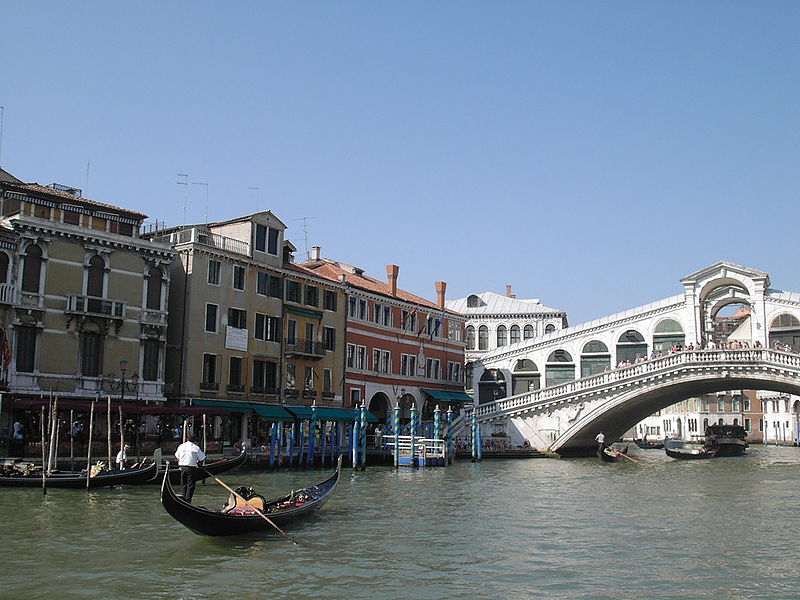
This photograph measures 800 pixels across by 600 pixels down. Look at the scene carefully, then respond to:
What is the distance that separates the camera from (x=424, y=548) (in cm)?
1247

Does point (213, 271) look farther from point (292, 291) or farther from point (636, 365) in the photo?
point (636, 365)

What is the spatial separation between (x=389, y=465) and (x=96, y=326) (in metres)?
10.3

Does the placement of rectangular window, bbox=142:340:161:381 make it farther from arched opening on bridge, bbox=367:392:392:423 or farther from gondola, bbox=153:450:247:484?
arched opening on bridge, bbox=367:392:392:423

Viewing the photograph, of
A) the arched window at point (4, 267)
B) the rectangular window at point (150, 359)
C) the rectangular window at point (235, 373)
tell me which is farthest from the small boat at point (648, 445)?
the arched window at point (4, 267)

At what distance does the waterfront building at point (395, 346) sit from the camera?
106 feet

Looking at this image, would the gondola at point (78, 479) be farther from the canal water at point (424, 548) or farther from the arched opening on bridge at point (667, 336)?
the arched opening on bridge at point (667, 336)

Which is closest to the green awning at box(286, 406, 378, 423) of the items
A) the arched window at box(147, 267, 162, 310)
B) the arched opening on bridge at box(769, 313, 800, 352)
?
the arched window at box(147, 267, 162, 310)

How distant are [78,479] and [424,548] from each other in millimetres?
8914

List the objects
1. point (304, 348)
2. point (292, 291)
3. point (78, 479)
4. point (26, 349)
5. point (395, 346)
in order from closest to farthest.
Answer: point (78, 479) → point (26, 349) → point (304, 348) → point (292, 291) → point (395, 346)

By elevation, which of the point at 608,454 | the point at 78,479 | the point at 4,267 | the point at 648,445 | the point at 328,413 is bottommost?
the point at 78,479

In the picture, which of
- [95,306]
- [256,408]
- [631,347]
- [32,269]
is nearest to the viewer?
[32,269]

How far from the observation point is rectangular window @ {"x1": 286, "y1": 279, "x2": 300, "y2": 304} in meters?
29.1

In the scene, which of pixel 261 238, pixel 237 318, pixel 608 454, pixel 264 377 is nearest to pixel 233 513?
pixel 237 318

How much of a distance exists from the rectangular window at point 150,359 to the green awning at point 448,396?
1341 centimetres
